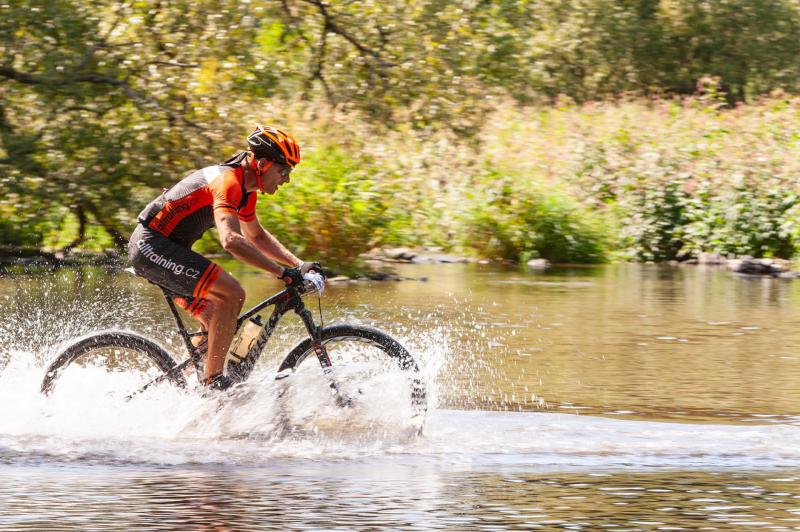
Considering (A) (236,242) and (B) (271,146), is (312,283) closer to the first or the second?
(A) (236,242)

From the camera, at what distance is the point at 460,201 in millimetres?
26250

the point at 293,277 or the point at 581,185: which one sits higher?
the point at 293,277

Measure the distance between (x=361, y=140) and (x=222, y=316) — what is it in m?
14.3

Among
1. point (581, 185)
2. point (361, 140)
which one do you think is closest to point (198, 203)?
point (361, 140)

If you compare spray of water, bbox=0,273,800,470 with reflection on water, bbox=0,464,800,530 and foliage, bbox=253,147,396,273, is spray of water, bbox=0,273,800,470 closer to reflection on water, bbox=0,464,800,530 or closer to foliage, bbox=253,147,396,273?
reflection on water, bbox=0,464,800,530

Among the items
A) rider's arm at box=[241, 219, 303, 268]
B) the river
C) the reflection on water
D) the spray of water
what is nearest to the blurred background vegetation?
the river

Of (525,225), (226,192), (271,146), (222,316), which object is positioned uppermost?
(271,146)

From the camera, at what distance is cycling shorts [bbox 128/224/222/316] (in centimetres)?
856

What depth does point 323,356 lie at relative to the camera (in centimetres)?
884

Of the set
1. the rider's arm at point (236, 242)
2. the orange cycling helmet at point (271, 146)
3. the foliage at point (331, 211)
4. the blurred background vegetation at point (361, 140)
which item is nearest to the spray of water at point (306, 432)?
the rider's arm at point (236, 242)

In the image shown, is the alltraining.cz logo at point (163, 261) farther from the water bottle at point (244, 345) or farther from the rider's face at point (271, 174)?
the rider's face at point (271, 174)

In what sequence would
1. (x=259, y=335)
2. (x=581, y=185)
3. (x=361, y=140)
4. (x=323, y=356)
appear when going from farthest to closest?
(x=581, y=185), (x=361, y=140), (x=323, y=356), (x=259, y=335)

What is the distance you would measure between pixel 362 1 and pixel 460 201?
4.91 metres

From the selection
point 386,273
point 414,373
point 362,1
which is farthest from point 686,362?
point 362,1
